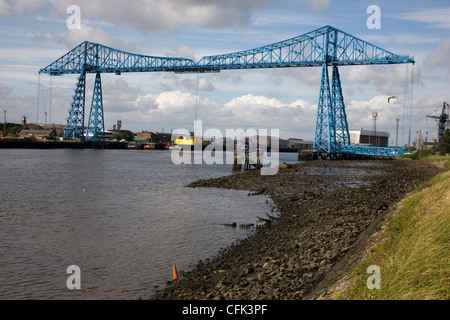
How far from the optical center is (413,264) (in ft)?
20.4

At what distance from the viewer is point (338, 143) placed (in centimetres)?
7306

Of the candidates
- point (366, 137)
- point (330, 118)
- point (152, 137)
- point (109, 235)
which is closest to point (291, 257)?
point (109, 235)

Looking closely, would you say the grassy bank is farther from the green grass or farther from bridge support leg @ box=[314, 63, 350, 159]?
bridge support leg @ box=[314, 63, 350, 159]

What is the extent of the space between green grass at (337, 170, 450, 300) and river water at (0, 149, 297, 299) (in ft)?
17.0

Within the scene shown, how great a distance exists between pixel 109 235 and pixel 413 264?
11.7 m

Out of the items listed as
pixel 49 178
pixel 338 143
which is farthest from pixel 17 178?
pixel 338 143

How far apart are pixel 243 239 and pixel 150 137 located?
175 m

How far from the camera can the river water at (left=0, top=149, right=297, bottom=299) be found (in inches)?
400

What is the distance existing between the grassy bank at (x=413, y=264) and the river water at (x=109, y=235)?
5.11m

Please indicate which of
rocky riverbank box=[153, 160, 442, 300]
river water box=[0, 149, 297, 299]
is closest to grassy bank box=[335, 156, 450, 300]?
rocky riverbank box=[153, 160, 442, 300]

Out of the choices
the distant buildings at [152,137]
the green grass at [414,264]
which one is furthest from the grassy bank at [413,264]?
the distant buildings at [152,137]

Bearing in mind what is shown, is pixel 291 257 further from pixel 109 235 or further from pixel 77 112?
pixel 77 112

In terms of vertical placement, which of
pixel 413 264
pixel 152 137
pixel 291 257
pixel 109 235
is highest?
pixel 152 137
